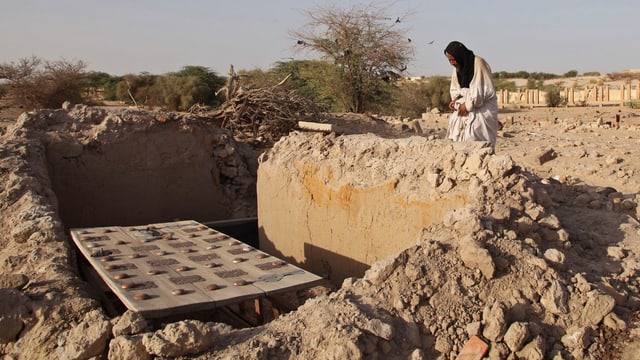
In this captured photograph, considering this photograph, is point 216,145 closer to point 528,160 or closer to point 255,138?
point 255,138

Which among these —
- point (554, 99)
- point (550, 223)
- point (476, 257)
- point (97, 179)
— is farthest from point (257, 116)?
point (554, 99)

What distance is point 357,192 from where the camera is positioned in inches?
200

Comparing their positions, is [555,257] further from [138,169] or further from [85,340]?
[138,169]

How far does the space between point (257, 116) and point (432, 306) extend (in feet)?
24.0

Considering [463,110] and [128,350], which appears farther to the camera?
[463,110]

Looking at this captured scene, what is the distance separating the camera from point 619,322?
3252 mm

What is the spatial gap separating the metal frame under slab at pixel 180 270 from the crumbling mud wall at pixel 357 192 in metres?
0.89

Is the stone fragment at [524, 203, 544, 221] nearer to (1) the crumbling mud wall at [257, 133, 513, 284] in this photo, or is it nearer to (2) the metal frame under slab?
(1) the crumbling mud wall at [257, 133, 513, 284]

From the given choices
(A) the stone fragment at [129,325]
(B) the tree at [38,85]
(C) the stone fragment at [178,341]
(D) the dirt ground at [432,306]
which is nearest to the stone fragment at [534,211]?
(D) the dirt ground at [432,306]

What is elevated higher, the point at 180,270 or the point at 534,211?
the point at 534,211

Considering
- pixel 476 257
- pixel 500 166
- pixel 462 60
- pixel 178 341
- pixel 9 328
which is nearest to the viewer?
pixel 178 341

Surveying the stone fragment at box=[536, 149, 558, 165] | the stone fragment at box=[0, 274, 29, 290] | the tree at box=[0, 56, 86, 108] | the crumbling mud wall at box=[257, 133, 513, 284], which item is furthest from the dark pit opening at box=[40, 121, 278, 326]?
the tree at box=[0, 56, 86, 108]

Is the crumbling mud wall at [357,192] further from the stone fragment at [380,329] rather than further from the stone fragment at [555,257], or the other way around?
the stone fragment at [380,329]

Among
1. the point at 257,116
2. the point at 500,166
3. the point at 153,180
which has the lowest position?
the point at 153,180
